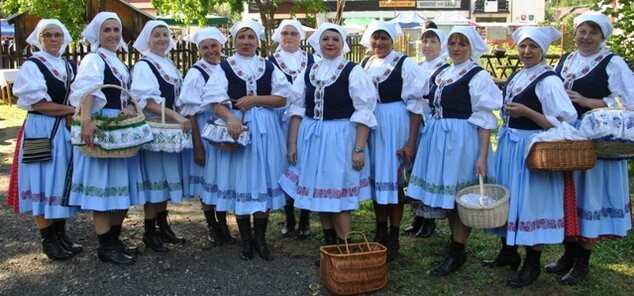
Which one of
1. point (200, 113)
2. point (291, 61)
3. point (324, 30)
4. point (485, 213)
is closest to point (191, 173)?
point (200, 113)

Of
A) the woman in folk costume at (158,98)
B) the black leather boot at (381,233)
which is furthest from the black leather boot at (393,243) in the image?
the woman in folk costume at (158,98)

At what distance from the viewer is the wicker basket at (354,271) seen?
143 inches

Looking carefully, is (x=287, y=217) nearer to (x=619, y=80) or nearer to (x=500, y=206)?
(x=500, y=206)

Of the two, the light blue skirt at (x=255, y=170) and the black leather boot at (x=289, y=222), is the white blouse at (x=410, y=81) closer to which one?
the light blue skirt at (x=255, y=170)

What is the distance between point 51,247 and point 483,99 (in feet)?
10.7

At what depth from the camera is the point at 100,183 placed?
13.2 feet

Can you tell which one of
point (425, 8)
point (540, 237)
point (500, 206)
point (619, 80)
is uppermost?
point (425, 8)

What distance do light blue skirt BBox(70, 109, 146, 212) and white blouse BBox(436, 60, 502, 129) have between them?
2.37m

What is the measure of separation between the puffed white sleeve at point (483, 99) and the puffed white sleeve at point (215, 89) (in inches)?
64.9

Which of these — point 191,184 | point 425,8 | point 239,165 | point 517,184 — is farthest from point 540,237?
point 425,8

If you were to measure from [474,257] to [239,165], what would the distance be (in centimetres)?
191

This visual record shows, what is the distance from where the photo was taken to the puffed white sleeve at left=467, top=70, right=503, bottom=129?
12.1 feet

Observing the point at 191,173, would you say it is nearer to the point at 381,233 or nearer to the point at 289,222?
the point at 289,222

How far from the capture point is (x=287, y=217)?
5.12 meters
